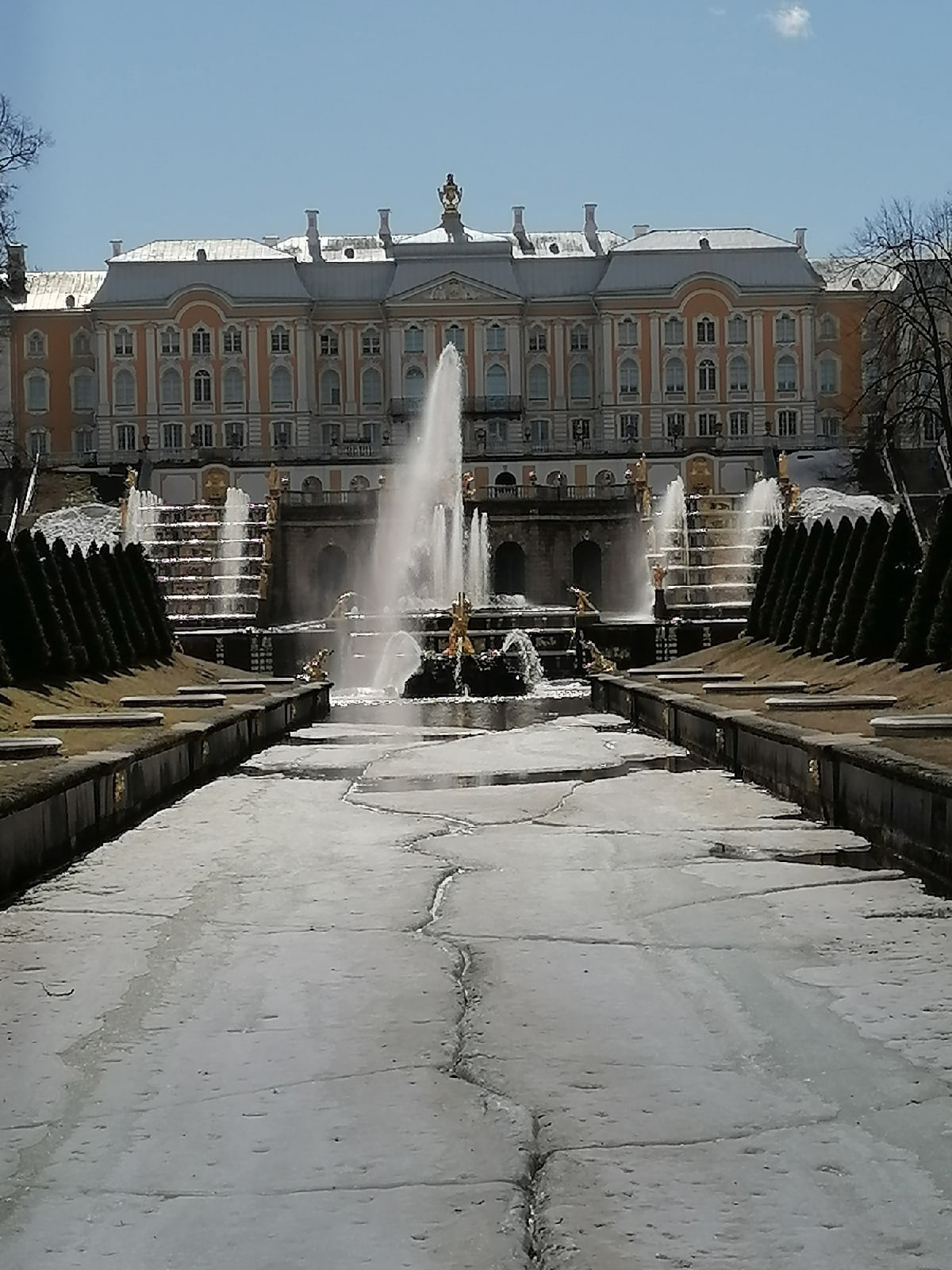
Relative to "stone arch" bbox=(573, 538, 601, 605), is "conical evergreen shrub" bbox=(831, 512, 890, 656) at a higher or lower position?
lower

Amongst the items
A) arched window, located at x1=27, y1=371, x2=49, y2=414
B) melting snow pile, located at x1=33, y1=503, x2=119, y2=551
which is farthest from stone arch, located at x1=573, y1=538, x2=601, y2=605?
arched window, located at x1=27, y1=371, x2=49, y2=414

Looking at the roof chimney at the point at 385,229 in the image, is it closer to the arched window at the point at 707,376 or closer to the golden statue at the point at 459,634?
the arched window at the point at 707,376

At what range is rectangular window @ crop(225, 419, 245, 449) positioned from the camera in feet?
253

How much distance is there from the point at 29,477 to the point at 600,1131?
66.6 meters

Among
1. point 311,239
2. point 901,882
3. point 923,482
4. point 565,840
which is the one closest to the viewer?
point 901,882

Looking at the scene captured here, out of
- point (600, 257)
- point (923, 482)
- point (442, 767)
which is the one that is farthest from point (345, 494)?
point (442, 767)

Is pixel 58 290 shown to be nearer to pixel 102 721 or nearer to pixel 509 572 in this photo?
pixel 509 572

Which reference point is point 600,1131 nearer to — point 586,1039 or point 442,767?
point 586,1039

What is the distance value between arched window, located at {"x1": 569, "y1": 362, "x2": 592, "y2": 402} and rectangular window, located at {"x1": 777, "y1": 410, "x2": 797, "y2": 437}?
27.5ft

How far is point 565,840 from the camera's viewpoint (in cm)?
934

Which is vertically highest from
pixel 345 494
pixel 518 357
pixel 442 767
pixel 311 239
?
pixel 311 239

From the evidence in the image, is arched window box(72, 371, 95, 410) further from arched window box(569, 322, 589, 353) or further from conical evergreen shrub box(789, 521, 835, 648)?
conical evergreen shrub box(789, 521, 835, 648)

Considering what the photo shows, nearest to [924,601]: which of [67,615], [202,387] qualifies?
[67,615]

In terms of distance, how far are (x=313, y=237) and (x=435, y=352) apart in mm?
10573
